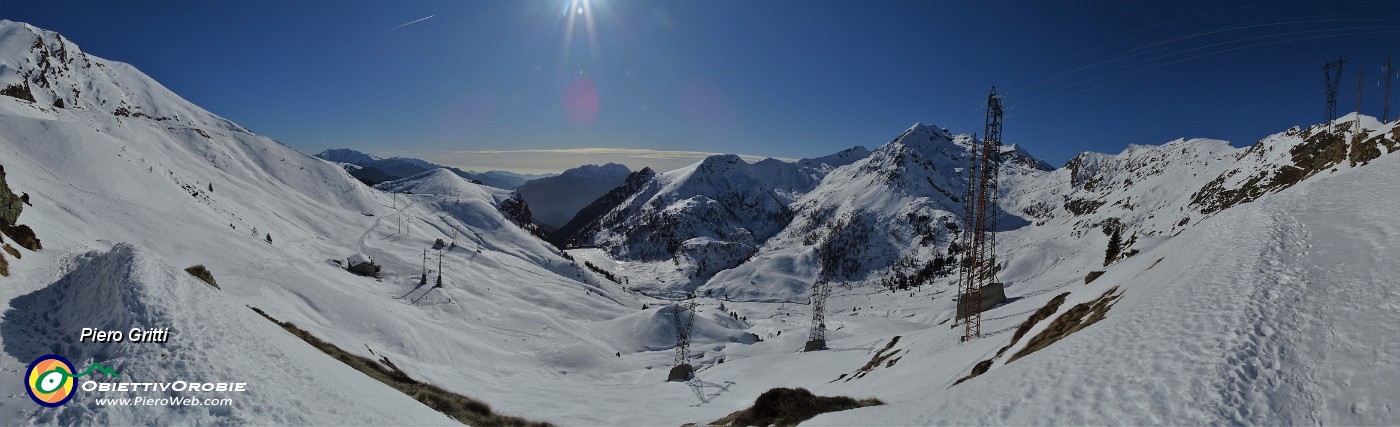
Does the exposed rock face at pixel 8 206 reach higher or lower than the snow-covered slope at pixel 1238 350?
higher

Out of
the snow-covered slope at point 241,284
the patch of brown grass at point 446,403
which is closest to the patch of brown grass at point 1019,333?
the patch of brown grass at point 446,403

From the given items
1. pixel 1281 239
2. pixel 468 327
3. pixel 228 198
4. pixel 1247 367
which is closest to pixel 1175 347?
pixel 1247 367

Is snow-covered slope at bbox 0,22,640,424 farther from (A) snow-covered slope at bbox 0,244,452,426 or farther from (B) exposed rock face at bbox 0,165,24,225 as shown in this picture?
(B) exposed rock face at bbox 0,165,24,225

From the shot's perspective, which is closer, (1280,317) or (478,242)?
(1280,317)

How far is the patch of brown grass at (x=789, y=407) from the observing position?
2311cm

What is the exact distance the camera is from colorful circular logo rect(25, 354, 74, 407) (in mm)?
11328

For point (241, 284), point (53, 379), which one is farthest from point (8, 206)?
point (53, 379)

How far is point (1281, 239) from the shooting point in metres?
21.1

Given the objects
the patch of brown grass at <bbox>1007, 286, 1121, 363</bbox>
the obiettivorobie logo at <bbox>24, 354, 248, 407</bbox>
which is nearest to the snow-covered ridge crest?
the obiettivorobie logo at <bbox>24, 354, 248, 407</bbox>

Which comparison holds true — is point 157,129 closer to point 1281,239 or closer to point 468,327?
point 468,327

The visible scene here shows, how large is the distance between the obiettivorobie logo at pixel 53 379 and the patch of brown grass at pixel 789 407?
2253 centimetres

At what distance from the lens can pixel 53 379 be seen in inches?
460

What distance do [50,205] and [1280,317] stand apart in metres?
68.4

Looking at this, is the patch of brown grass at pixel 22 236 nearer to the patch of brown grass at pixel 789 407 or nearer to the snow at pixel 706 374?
the snow at pixel 706 374
